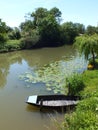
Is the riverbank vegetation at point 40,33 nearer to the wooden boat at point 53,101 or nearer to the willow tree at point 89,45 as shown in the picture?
the willow tree at point 89,45

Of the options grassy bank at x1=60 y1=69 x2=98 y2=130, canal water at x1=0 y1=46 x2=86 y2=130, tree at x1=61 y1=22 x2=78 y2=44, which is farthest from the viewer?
tree at x1=61 y1=22 x2=78 y2=44

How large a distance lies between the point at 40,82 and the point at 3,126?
282 inches

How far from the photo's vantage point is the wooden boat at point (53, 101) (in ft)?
44.2

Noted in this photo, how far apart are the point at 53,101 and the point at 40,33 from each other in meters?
33.1

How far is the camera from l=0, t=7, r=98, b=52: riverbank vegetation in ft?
139

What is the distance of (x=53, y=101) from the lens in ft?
46.5

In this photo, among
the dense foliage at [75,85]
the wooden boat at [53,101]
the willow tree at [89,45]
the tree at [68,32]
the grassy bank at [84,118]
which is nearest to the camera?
the grassy bank at [84,118]

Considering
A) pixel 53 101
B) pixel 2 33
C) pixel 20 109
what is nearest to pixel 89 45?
pixel 53 101

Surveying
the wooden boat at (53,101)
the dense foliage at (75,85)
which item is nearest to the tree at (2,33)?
the dense foliage at (75,85)

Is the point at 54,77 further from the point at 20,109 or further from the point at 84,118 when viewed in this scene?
the point at 84,118

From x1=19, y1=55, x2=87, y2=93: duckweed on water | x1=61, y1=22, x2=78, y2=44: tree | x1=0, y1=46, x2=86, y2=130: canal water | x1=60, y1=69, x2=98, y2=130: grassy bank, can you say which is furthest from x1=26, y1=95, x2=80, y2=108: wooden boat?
x1=61, y1=22, x2=78, y2=44: tree

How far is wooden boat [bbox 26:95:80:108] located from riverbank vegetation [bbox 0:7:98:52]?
25522 millimetres

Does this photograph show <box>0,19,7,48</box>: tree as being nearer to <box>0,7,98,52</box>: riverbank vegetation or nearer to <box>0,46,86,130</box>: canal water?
<box>0,7,98,52</box>: riverbank vegetation

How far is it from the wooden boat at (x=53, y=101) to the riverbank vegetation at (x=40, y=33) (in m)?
25.5
